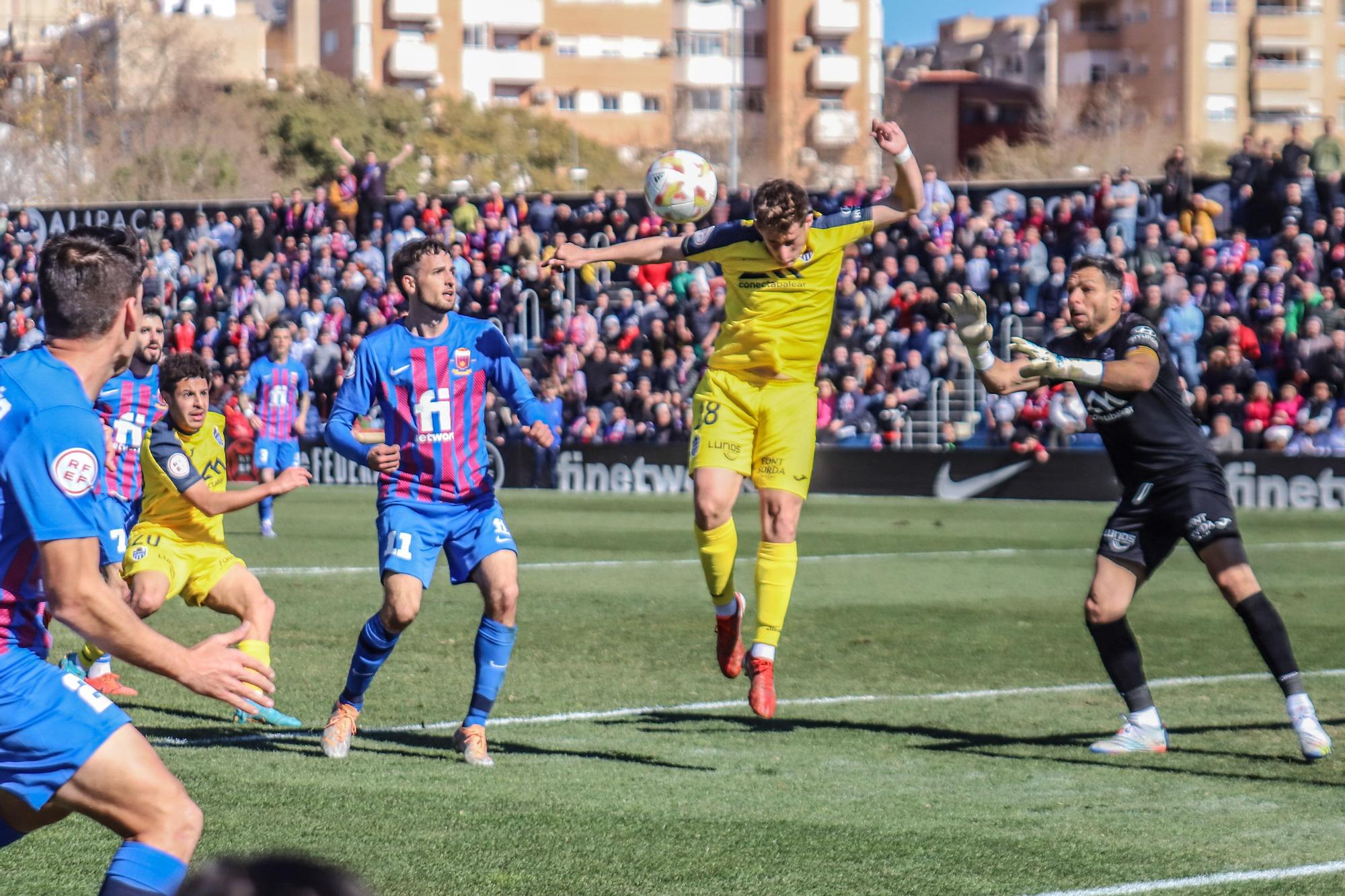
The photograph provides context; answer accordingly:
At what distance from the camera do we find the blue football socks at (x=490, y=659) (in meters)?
7.59

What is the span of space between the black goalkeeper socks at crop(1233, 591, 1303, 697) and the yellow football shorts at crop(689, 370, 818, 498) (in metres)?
2.06

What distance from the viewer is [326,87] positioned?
66.6m

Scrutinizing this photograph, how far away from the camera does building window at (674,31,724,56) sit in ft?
309

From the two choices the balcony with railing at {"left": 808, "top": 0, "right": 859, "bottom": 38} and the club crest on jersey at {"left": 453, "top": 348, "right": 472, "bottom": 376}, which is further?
the balcony with railing at {"left": 808, "top": 0, "right": 859, "bottom": 38}

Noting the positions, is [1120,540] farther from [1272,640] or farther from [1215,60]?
[1215,60]

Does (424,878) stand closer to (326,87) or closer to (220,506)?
(220,506)

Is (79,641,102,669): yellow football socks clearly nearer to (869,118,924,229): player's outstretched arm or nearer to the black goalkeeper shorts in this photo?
(869,118,924,229): player's outstretched arm

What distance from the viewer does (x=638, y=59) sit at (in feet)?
307

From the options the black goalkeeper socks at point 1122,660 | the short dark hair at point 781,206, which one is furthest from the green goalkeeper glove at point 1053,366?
the short dark hair at point 781,206

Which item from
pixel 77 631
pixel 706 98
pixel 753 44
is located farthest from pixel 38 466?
pixel 753 44

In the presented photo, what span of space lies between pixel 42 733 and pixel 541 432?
159 inches

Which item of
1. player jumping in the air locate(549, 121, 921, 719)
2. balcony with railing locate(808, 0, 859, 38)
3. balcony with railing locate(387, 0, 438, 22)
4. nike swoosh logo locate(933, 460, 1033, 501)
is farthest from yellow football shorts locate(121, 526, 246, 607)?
balcony with railing locate(808, 0, 859, 38)

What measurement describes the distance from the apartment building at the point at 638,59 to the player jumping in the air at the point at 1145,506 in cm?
7865

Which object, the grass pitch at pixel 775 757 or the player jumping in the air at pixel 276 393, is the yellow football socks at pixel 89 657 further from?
the player jumping in the air at pixel 276 393
